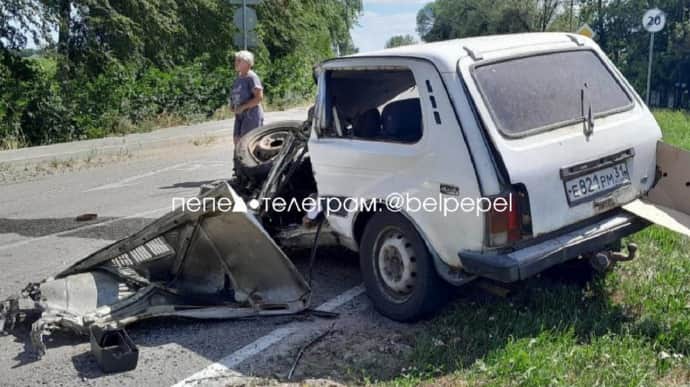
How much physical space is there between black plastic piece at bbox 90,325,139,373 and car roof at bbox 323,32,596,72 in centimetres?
251

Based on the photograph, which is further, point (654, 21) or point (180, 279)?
point (654, 21)

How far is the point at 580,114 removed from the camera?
4.56 m

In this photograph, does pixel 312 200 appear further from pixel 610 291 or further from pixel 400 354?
pixel 610 291

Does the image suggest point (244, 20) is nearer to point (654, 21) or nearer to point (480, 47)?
point (654, 21)

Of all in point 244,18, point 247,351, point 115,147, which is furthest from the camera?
point 244,18

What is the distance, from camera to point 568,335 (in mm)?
4137

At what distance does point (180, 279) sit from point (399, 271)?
5.59ft

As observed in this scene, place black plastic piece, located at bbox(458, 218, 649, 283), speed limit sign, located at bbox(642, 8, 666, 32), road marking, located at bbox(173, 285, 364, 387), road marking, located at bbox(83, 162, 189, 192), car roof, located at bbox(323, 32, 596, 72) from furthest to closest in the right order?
1. speed limit sign, located at bbox(642, 8, 666, 32)
2. road marking, located at bbox(83, 162, 189, 192)
3. car roof, located at bbox(323, 32, 596, 72)
4. road marking, located at bbox(173, 285, 364, 387)
5. black plastic piece, located at bbox(458, 218, 649, 283)

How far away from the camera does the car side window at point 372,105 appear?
474 cm

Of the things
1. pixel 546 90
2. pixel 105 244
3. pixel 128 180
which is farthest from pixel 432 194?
pixel 128 180

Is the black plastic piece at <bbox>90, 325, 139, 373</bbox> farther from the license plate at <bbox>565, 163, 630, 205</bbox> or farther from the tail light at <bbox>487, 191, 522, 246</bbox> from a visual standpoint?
the license plate at <bbox>565, 163, 630, 205</bbox>

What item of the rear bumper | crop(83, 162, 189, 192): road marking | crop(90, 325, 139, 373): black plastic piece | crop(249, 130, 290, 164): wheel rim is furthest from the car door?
crop(83, 162, 189, 192): road marking

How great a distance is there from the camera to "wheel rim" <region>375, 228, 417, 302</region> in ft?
14.8

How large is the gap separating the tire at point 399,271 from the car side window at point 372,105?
60 centimetres
